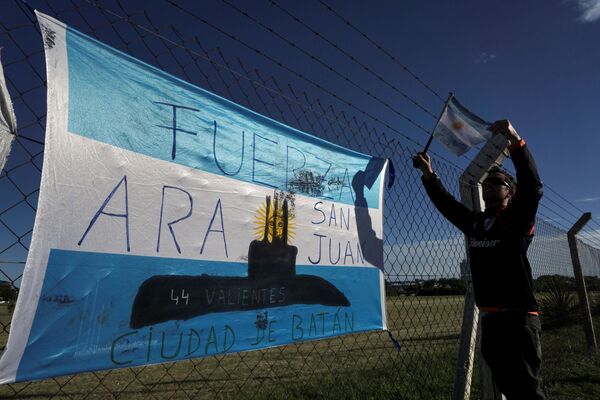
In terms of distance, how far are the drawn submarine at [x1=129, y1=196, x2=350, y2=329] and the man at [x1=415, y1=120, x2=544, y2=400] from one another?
0.87m

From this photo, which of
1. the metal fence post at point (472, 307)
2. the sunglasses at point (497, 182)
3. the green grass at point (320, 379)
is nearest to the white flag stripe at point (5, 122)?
the green grass at point (320, 379)

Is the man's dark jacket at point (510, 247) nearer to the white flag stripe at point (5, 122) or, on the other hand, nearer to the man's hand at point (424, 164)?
the man's hand at point (424, 164)

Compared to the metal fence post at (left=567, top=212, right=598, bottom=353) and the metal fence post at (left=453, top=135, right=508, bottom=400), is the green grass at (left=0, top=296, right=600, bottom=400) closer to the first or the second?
the metal fence post at (left=567, top=212, right=598, bottom=353)

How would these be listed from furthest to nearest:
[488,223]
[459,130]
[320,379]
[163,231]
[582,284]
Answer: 1. [582,284]
2. [320,379]
3. [459,130]
4. [488,223]
5. [163,231]

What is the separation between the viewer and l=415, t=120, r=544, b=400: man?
228 centimetres

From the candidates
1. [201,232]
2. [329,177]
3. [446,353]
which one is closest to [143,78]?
[201,232]

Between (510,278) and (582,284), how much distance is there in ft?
15.9

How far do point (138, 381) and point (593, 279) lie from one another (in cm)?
1115

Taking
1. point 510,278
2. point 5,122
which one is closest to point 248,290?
point 5,122

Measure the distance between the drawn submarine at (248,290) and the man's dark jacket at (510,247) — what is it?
2.82 ft

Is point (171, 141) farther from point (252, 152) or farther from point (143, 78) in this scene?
point (252, 152)

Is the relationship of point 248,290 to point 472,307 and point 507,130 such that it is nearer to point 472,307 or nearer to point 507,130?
point 507,130

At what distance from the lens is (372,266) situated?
3.03 m

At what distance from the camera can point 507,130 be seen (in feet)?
8.27
